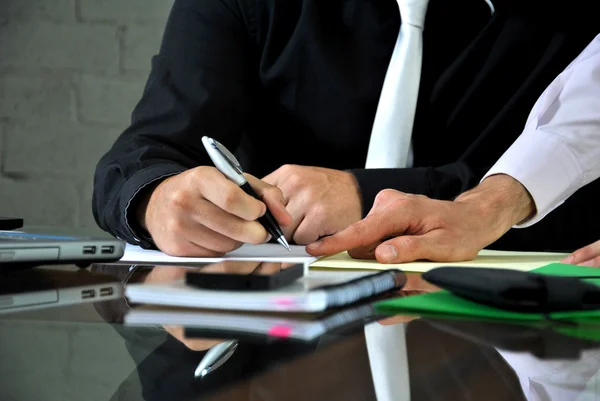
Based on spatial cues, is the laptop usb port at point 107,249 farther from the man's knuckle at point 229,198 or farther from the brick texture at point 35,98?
the brick texture at point 35,98

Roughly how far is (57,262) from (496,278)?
37 cm

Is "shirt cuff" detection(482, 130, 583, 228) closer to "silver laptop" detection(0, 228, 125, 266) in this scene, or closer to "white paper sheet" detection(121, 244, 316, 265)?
"white paper sheet" detection(121, 244, 316, 265)

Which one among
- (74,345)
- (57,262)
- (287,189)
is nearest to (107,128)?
(287,189)

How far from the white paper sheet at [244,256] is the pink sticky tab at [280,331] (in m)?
0.36

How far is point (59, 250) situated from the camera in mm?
624

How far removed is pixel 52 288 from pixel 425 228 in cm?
43

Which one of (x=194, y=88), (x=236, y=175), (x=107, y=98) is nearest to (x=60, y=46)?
(x=107, y=98)

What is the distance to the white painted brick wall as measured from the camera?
230 cm

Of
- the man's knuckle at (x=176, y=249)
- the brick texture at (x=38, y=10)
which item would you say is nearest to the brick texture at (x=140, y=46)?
the brick texture at (x=38, y=10)

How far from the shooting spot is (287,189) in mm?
1019

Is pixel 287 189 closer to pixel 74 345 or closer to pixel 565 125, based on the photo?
pixel 565 125

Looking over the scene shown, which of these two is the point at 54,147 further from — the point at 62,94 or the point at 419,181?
the point at 419,181

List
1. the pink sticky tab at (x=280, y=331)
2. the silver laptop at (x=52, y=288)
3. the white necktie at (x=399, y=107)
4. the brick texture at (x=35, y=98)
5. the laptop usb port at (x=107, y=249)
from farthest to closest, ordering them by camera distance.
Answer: the brick texture at (x=35, y=98)
the white necktie at (x=399, y=107)
the laptop usb port at (x=107, y=249)
the silver laptop at (x=52, y=288)
the pink sticky tab at (x=280, y=331)

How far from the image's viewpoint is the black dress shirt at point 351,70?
1353 millimetres
